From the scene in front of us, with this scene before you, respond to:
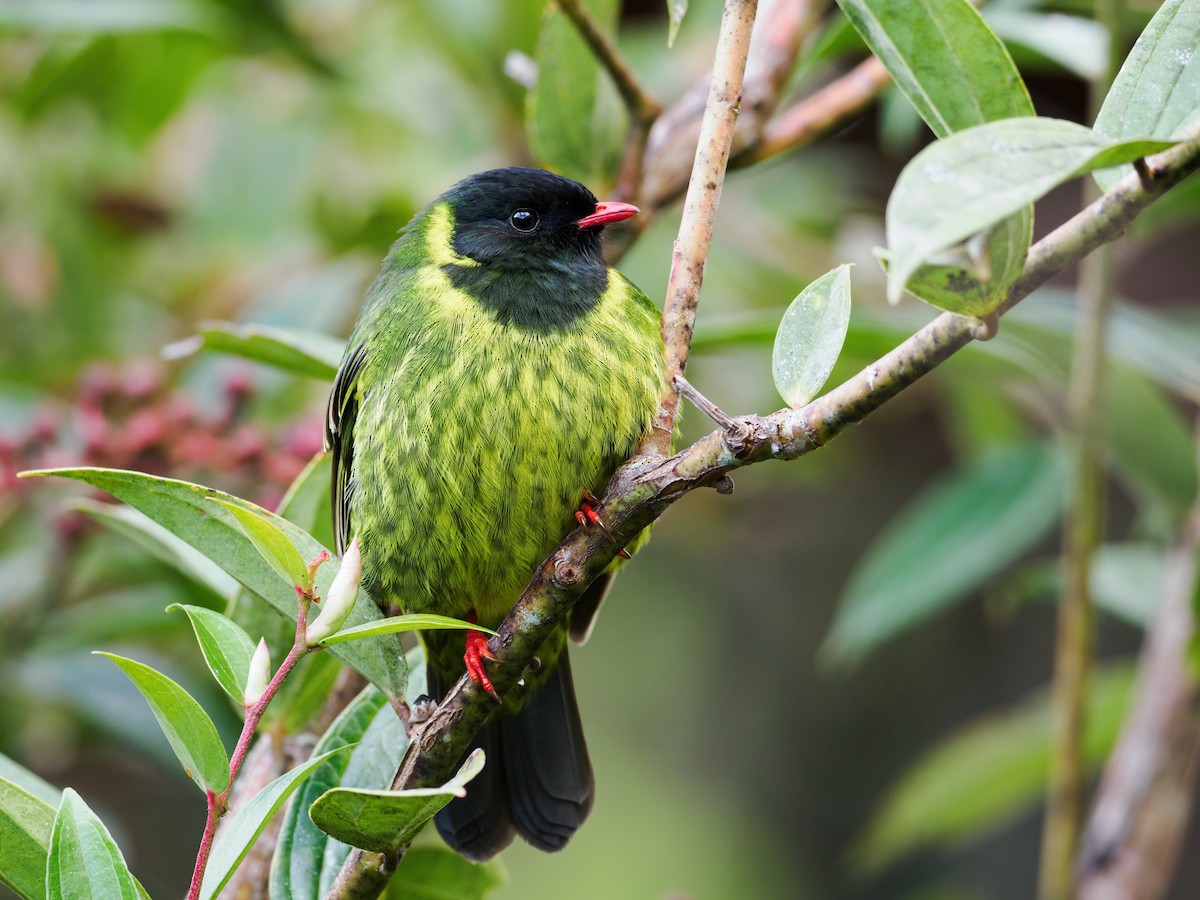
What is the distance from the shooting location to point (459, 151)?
4.06 metres

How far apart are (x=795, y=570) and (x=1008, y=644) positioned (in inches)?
39.3

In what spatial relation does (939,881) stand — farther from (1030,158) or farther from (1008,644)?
(1030,158)

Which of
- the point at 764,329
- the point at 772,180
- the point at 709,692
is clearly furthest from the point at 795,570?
the point at 764,329

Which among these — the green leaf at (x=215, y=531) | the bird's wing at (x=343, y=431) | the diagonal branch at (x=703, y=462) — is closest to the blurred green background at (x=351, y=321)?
the bird's wing at (x=343, y=431)

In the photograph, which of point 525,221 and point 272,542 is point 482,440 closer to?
point 525,221

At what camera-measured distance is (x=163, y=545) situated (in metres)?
2.00

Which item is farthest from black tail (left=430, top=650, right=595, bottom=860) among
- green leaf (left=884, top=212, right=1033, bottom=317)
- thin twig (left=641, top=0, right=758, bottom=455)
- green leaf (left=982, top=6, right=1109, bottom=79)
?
green leaf (left=982, top=6, right=1109, bottom=79)

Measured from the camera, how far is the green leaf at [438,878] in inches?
71.9

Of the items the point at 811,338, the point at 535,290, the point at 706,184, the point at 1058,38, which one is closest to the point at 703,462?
the point at 811,338

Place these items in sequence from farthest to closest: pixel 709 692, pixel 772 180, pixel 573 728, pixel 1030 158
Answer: pixel 709 692 < pixel 772 180 < pixel 573 728 < pixel 1030 158

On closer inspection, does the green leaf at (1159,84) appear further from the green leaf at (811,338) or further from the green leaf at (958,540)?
the green leaf at (958,540)

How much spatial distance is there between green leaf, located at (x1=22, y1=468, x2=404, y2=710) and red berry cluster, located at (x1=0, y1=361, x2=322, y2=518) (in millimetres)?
1170

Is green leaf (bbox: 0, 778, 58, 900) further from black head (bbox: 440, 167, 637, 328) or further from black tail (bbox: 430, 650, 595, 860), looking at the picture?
black head (bbox: 440, 167, 637, 328)

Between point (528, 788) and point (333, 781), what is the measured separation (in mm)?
497
